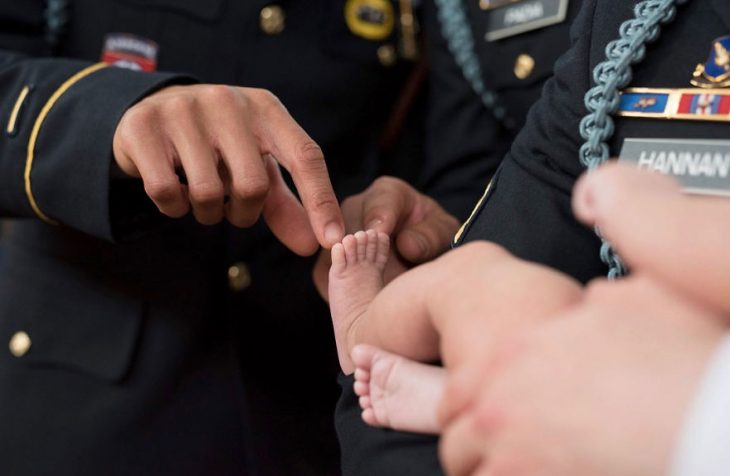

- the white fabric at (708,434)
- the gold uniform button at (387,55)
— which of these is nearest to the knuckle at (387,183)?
the gold uniform button at (387,55)

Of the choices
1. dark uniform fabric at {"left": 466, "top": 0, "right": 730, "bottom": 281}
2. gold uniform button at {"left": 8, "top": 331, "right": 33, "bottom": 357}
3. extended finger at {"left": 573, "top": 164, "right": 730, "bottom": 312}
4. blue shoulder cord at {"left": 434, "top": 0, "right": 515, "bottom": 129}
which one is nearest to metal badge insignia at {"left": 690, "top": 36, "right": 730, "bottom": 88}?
dark uniform fabric at {"left": 466, "top": 0, "right": 730, "bottom": 281}

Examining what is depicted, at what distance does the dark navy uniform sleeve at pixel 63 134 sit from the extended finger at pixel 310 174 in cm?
11

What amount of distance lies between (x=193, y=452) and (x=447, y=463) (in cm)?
47

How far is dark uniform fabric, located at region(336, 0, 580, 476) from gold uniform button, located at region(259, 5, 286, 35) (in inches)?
6.1

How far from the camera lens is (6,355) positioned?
2.66 feet

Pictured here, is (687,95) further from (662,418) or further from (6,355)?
(6,355)

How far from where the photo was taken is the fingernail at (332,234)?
24.1 inches

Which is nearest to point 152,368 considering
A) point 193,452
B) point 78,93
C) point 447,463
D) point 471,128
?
point 193,452

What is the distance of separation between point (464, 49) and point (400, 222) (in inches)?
9.0

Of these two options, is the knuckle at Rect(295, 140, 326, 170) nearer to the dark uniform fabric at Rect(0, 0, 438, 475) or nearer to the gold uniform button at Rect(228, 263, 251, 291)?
the dark uniform fabric at Rect(0, 0, 438, 475)

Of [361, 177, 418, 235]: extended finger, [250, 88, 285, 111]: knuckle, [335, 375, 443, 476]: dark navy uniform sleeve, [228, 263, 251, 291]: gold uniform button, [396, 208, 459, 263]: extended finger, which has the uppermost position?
[250, 88, 285, 111]: knuckle

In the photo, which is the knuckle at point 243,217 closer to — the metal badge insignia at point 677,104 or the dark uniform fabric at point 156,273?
the dark uniform fabric at point 156,273

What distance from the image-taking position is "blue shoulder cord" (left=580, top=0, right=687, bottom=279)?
50 cm

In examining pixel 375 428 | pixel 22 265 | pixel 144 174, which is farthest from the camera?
pixel 22 265
